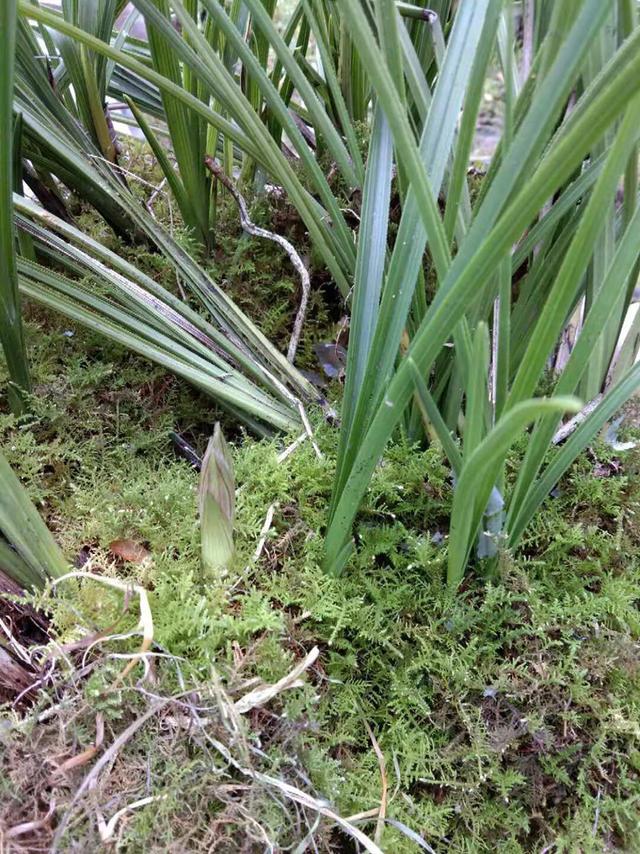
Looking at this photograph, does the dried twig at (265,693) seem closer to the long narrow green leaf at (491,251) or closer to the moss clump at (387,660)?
the moss clump at (387,660)

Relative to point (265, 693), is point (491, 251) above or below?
above

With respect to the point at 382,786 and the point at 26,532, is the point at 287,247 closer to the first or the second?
the point at 26,532

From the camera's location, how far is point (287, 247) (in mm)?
752

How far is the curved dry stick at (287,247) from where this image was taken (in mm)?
743

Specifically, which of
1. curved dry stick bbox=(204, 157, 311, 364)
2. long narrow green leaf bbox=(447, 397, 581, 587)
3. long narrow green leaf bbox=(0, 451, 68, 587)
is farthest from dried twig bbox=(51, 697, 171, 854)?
curved dry stick bbox=(204, 157, 311, 364)

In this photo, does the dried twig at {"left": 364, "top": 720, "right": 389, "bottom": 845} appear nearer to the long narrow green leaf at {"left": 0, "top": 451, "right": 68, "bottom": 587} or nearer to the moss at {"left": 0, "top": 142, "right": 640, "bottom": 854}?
the moss at {"left": 0, "top": 142, "right": 640, "bottom": 854}

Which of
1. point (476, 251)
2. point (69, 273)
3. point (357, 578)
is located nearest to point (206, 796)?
point (357, 578)

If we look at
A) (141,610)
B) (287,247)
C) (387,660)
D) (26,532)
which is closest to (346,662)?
(387,660)

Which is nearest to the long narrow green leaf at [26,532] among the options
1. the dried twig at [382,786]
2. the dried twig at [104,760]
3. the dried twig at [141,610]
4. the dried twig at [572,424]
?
the dried twig at [141,610]

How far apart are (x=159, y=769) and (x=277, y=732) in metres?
0.09

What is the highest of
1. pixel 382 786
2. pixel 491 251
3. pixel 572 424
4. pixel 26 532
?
pixel 491 251

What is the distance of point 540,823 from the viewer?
20.2 inches

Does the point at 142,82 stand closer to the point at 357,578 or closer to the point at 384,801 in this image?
the point at 357,578

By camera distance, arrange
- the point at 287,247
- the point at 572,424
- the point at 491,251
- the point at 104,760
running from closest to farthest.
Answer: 1. the point at 491,251
2. the point at 104,760
3. the point at 572,424
4. the point at 287,247
